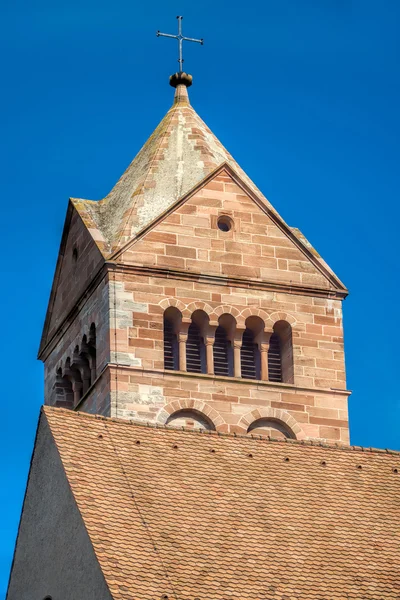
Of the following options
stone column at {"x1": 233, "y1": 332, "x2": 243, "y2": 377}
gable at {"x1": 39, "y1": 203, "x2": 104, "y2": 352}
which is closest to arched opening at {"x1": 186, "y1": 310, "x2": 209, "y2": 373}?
stone column at {"x1": 233, "y1": 332, "x2": 243, "y2": 377}

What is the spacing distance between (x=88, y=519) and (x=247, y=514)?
122 inches

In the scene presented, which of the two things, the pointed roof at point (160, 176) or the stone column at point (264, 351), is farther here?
the pointed roof at point (160, 176)

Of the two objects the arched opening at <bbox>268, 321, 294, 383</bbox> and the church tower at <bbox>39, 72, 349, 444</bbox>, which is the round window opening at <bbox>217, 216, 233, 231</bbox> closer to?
the church tower at <bbox>39, 72, 349, 444</bbox>

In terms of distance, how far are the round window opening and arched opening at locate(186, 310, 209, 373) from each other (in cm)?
220

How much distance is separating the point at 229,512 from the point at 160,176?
1555cm

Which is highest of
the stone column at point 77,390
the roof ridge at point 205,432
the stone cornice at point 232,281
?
the stone cornice at point 232,281

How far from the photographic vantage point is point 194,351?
51781 mm

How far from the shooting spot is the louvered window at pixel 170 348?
51.2 meters

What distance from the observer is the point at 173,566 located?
37.2 metres

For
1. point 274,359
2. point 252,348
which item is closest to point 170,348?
point 252,348

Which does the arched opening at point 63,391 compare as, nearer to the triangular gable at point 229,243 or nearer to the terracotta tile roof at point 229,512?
the triangular gable at point 229,243

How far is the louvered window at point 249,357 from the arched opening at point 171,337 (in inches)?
61.2

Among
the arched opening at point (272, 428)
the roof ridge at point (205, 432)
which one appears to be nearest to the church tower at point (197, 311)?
the arched opening at point (272, 428)

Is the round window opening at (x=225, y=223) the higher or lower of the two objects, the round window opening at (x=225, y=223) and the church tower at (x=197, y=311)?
the higher
